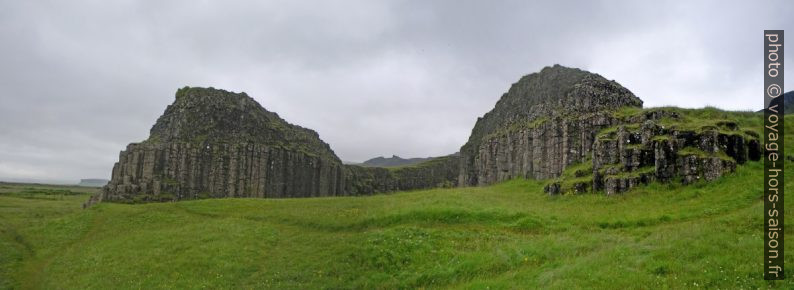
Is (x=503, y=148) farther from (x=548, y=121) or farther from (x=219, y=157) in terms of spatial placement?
(x=219, y=157)

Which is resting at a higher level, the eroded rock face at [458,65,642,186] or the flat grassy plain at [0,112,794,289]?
the eroded rock face at [458,65,642,186]

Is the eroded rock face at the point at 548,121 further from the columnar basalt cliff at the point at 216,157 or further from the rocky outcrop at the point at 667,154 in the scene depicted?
the columnar basalt cliff at the point at 216,157

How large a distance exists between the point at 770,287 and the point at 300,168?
103m

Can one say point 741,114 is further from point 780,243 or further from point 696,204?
point 780,243

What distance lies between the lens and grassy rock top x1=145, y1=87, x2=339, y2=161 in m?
95.0

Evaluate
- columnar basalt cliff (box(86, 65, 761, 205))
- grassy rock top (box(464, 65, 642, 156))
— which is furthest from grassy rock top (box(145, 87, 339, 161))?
grassy rock top (box(464, 65, 642, 156))

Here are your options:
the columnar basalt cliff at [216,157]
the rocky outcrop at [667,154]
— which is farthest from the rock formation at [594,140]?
the columnar basalt cliff at [216,157]

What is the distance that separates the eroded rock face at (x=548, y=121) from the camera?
60866mm

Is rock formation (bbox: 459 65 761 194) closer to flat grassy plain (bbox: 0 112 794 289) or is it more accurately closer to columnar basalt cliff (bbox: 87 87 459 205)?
flat grassy plain (bbox: 0 112 794 289)

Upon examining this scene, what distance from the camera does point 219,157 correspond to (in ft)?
309

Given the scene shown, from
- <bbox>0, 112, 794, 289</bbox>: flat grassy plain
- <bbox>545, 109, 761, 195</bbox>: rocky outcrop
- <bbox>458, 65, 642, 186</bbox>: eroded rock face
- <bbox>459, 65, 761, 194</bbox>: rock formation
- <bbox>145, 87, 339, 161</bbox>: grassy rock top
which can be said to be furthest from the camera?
<bbox>145, 87, 339, 161</bbox>: grassy rock top

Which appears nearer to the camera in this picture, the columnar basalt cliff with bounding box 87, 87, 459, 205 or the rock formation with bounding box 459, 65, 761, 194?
the rock formation with bounding box 459, 65, 761, 194

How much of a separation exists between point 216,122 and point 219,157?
9.14m

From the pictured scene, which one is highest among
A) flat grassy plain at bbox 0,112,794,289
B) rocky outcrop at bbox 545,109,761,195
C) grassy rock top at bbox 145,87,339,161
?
grassy rock top at bbox 145,87,339,161
